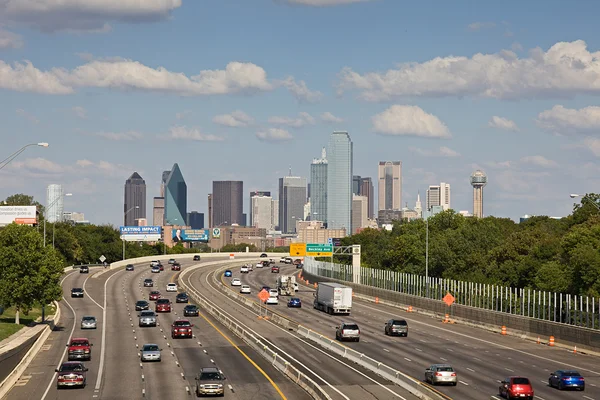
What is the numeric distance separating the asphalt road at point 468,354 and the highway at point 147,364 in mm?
7815

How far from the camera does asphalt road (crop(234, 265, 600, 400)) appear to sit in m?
45.9

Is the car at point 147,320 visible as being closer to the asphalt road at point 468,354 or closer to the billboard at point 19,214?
the asphalt road at point 468,354

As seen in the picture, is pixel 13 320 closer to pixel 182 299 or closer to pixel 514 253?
pixel 182 299

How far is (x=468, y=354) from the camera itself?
198 feet

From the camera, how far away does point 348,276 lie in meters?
126

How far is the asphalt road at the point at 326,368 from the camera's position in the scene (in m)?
41.6

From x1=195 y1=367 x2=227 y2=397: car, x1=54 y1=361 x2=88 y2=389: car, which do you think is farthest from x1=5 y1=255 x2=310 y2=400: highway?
x1=195 y1=367 x2=227 y2=397: car

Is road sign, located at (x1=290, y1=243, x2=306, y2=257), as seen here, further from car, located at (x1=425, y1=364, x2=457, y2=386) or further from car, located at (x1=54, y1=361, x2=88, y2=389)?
car, located at (x1=425, y1=364, x2=457, y2=386)

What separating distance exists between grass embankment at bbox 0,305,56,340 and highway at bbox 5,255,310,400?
2545mm

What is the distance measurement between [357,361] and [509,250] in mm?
69603

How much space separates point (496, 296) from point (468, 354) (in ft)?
57.3

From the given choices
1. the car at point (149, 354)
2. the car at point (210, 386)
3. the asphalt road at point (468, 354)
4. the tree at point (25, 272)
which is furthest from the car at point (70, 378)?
the tree at point (25, 272)

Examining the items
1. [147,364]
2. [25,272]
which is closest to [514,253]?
[25,272]

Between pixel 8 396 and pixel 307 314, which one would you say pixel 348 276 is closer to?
pixel 307 314
